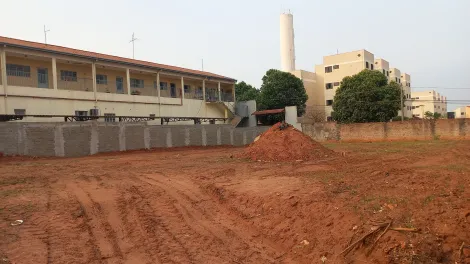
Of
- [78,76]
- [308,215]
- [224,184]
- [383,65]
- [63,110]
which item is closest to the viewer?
[308,215]

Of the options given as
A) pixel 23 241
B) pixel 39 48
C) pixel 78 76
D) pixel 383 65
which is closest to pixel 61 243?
pixel 23 241

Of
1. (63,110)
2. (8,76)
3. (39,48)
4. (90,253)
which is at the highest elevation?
(39,48)

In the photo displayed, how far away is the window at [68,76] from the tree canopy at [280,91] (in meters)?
23.2

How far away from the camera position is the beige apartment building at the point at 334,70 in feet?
174

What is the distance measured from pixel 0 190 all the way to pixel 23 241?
14.4 feet

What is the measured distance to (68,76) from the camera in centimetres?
2964

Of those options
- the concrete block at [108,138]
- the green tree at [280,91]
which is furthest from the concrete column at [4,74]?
the green tree at [280,91]

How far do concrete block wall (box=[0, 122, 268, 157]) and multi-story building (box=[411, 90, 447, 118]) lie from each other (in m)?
61.5

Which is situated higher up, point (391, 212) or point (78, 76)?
point (78, 76)

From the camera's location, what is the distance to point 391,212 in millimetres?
6395

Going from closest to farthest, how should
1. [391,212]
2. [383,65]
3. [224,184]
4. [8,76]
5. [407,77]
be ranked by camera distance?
[391,212] → [224,184] → [8,76] → [383,65] → [407,77]

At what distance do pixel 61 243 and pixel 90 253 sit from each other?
A: 657 mm

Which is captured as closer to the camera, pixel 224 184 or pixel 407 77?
pixel 224 184

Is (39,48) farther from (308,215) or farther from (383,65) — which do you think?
(383,65)
